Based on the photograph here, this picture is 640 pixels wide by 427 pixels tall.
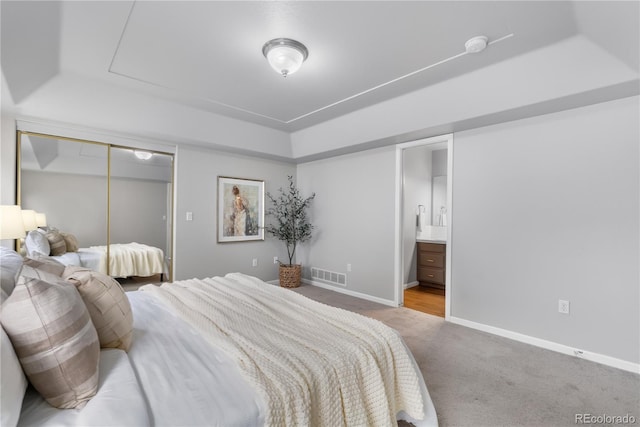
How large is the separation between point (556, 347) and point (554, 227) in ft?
3.69

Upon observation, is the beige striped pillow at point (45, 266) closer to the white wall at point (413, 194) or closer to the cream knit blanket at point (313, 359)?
the cream knit blanket at point (313, 359)

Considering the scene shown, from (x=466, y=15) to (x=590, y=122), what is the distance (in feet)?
5.35

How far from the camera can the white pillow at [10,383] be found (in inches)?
31.0

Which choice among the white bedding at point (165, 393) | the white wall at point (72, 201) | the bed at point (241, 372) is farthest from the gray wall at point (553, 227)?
the white wall at point (72, 201)

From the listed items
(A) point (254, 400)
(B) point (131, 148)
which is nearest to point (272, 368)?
(A) point (254, 400)

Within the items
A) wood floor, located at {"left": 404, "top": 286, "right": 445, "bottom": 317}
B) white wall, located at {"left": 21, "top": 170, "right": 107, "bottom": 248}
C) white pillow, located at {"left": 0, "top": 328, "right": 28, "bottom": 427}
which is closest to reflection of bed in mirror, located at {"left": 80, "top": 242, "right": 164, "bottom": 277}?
white wall, located at {"left": 21, "top": 170, "right": 107, "bottom": 248}

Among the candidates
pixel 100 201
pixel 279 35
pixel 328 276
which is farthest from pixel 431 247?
pixel 100 201

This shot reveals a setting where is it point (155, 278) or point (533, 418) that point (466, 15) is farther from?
point (155, 278)

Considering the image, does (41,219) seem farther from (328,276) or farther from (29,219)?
(328,276)

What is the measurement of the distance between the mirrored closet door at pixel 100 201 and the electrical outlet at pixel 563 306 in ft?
14.7

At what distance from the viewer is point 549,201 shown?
2.85 meters

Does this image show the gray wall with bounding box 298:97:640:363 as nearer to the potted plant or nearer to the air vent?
the air vent

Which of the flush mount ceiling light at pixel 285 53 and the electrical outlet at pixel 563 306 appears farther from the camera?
the electrical outlet at pixel 563 306

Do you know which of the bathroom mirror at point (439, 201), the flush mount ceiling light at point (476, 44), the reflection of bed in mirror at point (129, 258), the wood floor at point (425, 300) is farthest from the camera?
the bathroom mirror at point (439, 201)
